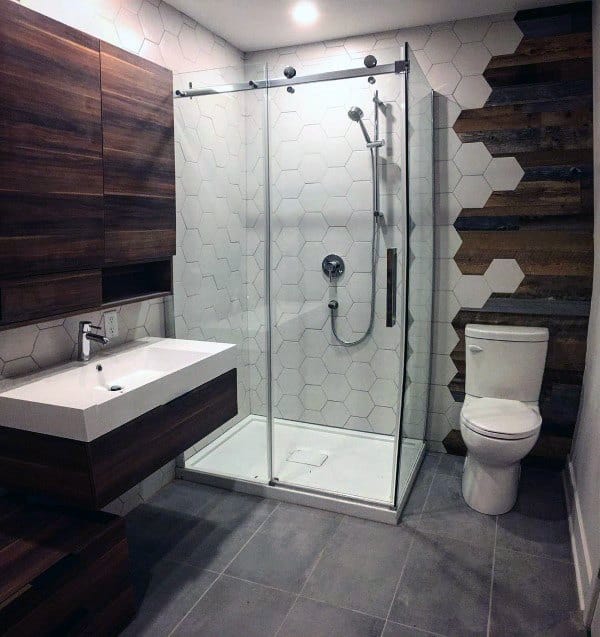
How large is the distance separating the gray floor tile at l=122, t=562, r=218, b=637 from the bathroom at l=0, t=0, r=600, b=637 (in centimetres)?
1

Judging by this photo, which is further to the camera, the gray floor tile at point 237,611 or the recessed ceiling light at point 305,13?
the recessed ceiling light at point 305,13

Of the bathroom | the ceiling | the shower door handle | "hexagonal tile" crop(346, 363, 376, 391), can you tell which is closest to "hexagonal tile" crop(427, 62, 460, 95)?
the bathroom

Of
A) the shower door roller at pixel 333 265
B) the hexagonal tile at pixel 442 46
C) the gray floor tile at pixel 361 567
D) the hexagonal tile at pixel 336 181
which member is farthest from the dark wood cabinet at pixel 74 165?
the hexagonal tile at pixel 442 46

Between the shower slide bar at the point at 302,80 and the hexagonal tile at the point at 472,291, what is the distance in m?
1.24

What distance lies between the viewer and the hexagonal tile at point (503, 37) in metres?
2.80

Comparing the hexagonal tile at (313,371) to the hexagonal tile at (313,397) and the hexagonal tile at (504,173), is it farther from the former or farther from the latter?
the hexagonal tile at (504,173)

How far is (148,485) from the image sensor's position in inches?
107

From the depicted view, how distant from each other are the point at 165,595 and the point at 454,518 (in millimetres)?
1354

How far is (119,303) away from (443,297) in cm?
181

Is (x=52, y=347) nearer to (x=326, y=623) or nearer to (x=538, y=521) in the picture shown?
(x=326, y=623)

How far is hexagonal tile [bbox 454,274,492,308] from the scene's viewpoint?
3.03 meters

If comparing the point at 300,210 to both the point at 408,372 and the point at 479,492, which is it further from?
the point at 479,492

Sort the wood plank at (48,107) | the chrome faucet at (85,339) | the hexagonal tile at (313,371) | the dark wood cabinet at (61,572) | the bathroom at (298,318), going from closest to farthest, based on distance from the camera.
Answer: the dark wood cabinet at (61,572)
the wood plank at (48,107)
the bathroom at (298,318)
the chrome faucet at (85,339)
the hexagonal tile at (313,371)

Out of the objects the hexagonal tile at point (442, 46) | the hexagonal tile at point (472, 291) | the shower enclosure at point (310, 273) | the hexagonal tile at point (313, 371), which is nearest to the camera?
the shower enclosure at point (310, 273)
